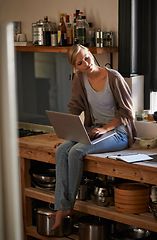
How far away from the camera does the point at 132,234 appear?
2797 mm

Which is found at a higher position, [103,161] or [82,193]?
[103,161]

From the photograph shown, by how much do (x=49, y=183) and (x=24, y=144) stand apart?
1.21 ft

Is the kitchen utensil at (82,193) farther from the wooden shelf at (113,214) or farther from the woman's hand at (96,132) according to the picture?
the woman's hand at (96,132)

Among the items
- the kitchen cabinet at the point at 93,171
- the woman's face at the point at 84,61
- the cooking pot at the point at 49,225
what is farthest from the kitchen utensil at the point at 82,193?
the woman's face at the point at 84,61

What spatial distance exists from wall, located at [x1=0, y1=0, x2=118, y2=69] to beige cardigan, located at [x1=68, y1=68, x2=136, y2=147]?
512 mm

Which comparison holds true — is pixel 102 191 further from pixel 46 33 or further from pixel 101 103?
pixel 46 33

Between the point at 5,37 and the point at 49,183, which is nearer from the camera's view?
the point at 5,37

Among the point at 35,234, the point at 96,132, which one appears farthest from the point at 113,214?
the point at 35,234

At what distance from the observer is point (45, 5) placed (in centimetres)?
370

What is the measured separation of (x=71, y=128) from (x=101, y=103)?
33cm

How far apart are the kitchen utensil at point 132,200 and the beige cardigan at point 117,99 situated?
392 millimetres

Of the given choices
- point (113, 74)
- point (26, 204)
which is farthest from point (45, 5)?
point (26, 204)

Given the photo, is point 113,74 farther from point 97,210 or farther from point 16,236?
point 16,236

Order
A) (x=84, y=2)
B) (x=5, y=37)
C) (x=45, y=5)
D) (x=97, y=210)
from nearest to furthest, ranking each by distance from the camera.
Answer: (x=5, y=37)
(x=97, y=210)
(x=84, y=2)
(x=45, y=5)
